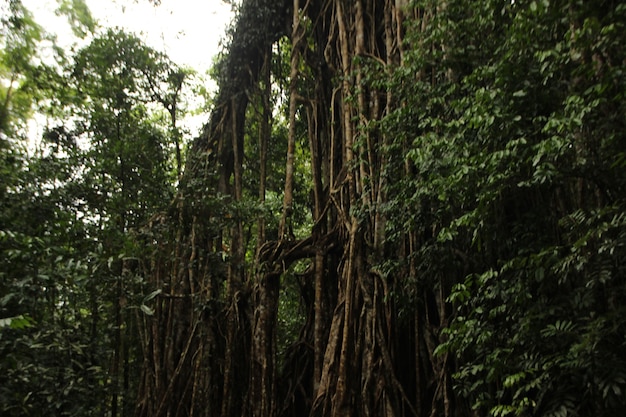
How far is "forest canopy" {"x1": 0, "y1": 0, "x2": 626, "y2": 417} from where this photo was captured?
2.15 m

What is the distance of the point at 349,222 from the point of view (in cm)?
425

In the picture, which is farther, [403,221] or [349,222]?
[349,222]

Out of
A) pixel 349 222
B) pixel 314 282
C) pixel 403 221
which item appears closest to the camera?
pixel 403 221

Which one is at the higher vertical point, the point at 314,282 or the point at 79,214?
the point at 79,214

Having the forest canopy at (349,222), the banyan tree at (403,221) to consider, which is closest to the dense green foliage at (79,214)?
the forest canopy at (349,222)

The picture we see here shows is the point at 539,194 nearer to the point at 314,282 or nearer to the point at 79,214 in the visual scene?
the point at 314,282

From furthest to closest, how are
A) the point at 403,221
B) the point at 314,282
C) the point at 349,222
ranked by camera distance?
the point at 314,282 < the point at 349,222 < the point at 403,221

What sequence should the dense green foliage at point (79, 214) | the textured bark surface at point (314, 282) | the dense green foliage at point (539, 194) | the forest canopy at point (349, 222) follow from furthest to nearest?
the textured bark surface at point (314, 282)
the dense green foliage at point (79, 214)
the forest canopy at point (349, 222)
the dense green foliage at point (539, 194)

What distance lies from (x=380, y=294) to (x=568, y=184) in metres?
1.59

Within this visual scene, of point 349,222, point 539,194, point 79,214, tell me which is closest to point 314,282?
point 349,222

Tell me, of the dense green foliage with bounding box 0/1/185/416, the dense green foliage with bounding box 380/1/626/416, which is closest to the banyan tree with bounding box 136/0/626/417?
the dense green foliage with bounding box 380/1/626/416

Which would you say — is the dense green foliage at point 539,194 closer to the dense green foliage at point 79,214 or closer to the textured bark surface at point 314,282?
the textured bark surface at point 314,282

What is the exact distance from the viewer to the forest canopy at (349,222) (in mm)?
2148

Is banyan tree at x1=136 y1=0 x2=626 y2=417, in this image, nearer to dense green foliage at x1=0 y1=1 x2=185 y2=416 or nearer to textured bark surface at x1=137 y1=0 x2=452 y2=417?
textured bark surface at x1=137 y1=0 x2=452 y2=417
